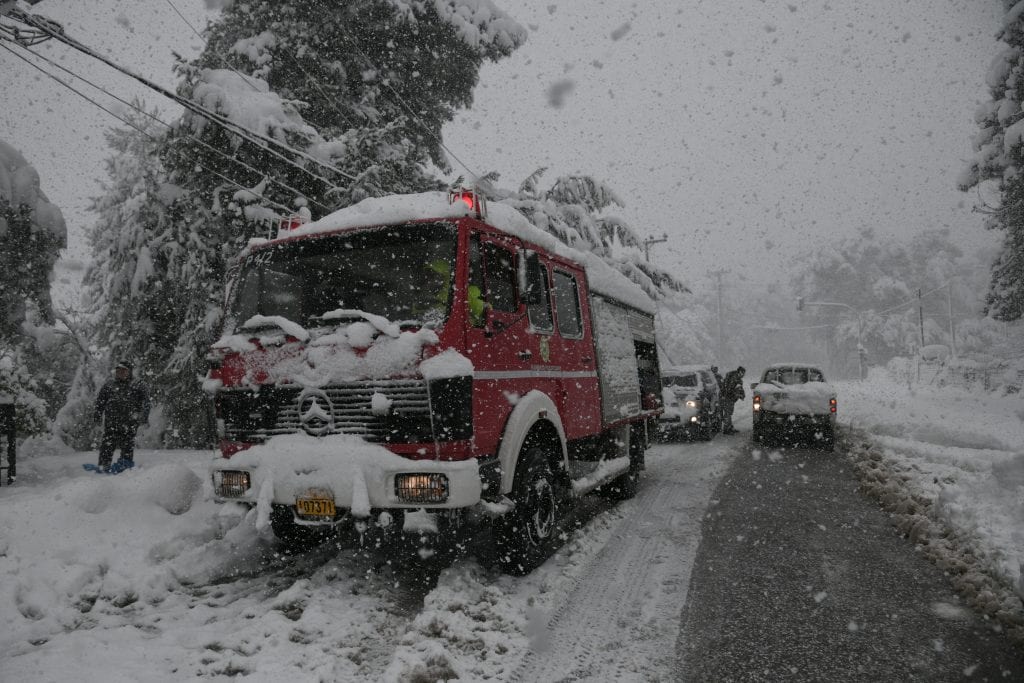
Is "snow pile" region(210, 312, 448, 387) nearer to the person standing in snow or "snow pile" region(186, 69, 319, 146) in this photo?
the person standing in snow

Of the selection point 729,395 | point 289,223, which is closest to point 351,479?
point 289,223

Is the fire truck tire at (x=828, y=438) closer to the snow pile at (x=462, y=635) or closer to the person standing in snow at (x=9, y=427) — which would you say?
the snow pile at (x=462, y=635)

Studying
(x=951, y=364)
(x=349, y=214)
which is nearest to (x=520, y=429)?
(x=349, y=214)

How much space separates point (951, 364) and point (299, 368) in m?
41.0

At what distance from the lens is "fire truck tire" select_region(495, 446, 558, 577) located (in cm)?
480

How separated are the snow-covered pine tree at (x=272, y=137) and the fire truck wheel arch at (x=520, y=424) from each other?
685cm

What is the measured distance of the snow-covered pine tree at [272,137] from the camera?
10.8m

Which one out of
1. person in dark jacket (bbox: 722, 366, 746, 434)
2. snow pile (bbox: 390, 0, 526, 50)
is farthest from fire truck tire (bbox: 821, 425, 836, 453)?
snow pile (bbox: 390, 0, 526, 50)

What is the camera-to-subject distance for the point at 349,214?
16.4 ft

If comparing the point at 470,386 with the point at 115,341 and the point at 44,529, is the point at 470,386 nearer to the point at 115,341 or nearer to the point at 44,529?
the point at 44,529

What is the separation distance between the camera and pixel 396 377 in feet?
13.3

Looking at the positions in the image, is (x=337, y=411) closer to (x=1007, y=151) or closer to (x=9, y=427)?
(x=9, y=427)

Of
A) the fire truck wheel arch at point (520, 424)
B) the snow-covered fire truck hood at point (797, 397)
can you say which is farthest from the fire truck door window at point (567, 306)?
the snow-covered fire truck hood at point (797, 397)

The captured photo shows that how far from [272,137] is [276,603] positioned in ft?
27.5
